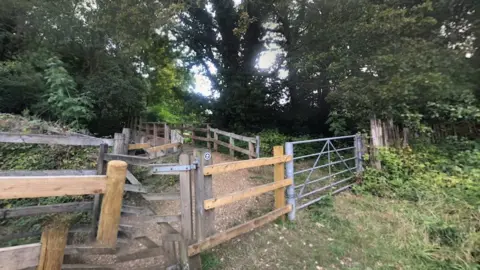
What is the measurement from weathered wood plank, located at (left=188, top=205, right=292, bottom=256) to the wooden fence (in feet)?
3.38

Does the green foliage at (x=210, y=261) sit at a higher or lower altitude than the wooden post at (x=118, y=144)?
lower

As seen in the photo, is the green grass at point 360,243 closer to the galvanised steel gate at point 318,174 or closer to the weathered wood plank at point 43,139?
the galvanised steel gate at point 318,174

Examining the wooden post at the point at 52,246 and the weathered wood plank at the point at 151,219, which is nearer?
the wooden post at the point at 52,246

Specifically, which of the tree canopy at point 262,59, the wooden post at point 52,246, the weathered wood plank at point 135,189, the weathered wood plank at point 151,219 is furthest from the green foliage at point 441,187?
the wooden post at point 52,246

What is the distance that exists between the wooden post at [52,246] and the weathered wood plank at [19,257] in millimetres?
29

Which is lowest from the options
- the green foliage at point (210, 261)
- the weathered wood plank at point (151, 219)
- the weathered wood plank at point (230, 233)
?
the green foliage at point (210, 261)

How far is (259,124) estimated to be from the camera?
11828 millimetres

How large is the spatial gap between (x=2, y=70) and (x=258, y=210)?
11079 millimetres

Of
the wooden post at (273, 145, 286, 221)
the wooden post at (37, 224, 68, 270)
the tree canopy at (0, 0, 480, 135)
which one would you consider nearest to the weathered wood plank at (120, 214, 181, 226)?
the wooden post at (37, 224, 68, 270)

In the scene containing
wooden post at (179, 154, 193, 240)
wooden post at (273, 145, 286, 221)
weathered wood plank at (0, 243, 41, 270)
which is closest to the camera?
weathered wood plank at (0, 243, 41, 270)

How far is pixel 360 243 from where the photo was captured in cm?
324

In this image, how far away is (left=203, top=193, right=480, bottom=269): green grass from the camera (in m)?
2.84

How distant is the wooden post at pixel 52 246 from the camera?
1214mm

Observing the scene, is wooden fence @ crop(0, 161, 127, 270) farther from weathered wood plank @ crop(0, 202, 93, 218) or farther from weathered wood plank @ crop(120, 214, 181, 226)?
weathered wood plank @ crop(0, 202, 93, 218)
